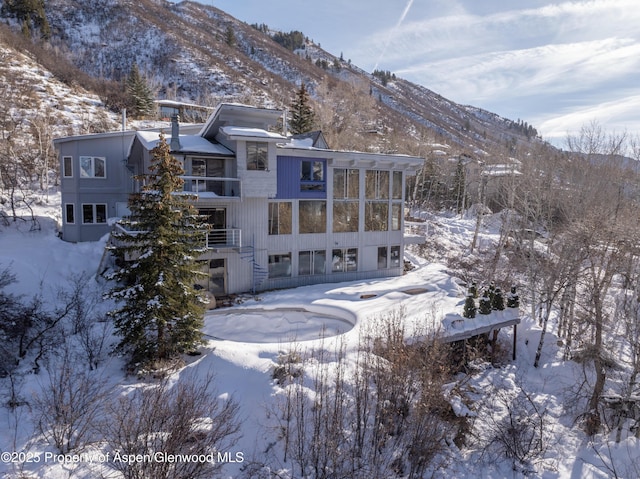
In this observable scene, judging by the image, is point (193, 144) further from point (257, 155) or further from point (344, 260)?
point (344, 260)

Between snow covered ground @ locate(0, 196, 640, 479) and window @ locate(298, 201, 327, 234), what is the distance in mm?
3174

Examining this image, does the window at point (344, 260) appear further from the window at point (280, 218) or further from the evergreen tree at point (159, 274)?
the evergreen tree at point (159, 274)

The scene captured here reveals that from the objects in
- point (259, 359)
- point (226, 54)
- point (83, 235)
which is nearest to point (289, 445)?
point (259, 359)

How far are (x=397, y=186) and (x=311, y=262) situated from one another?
7.24 metres

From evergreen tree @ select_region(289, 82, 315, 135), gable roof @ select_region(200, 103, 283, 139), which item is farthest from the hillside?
gable roof @ select_region(200, 103, 283, 139)

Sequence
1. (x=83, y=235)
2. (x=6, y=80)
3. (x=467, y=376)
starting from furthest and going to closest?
(x=6, y=80)
(x=83, y=235)
(x=467, y=376)

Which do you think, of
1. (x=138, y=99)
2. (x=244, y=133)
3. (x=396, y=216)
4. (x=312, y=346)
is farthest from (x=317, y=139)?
(x=138, y=99)

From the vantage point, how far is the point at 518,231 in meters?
23.8

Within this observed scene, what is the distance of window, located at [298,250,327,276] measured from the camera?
778 inches

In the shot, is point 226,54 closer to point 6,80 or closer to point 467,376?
point 6,80

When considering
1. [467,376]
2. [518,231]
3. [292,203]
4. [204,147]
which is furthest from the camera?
[518,231]

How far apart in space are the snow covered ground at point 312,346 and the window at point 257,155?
621cm

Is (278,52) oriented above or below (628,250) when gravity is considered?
above

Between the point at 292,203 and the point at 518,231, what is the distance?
1518 centimetres
